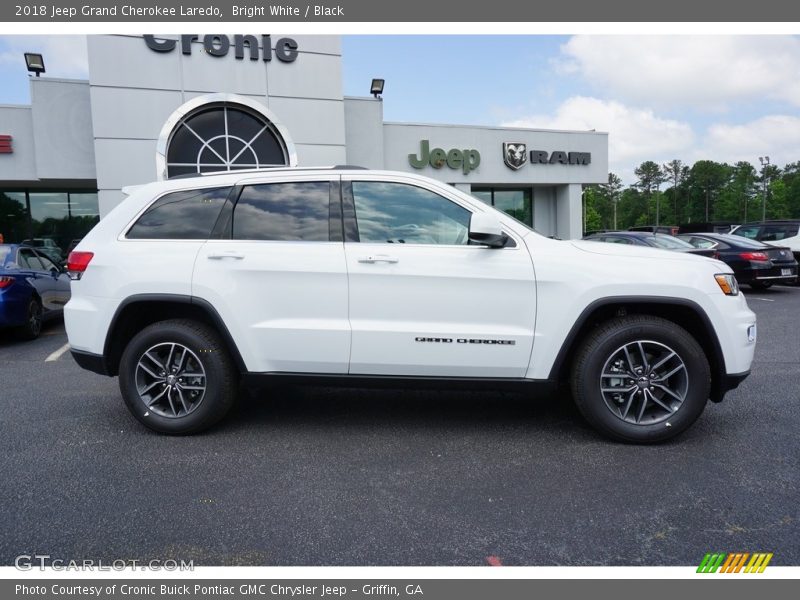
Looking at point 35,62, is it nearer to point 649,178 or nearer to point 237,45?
point 237,45

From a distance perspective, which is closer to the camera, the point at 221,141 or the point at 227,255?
the point at 227,255

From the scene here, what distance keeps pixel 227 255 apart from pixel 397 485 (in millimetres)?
1960

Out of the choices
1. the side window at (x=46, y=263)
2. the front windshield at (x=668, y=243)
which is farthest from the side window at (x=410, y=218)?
the front windshield at (x=668, y=243)

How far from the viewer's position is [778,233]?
574 inches

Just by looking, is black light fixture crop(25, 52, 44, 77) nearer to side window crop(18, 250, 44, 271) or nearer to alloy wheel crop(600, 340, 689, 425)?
side window crop(18, 250, 44, 271)

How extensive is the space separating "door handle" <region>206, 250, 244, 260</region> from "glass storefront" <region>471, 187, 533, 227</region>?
20.1m

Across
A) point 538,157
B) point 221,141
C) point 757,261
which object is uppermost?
point 538,157

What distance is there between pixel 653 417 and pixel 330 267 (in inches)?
96.6

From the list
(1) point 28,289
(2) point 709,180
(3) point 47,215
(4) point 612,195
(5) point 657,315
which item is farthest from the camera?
(4) point 612,195

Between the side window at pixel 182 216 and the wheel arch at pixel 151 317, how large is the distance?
1.55 ft

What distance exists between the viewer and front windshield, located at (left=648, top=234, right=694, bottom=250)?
1179cm

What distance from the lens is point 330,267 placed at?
12.3ft

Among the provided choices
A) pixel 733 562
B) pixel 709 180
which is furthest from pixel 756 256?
pixel 709 180

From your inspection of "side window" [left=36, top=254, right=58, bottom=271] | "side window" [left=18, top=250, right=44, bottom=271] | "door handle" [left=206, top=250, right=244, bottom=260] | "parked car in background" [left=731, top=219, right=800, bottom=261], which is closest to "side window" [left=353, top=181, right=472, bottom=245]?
"door handle" [left=206, top=250, right=244, bottom=260]
